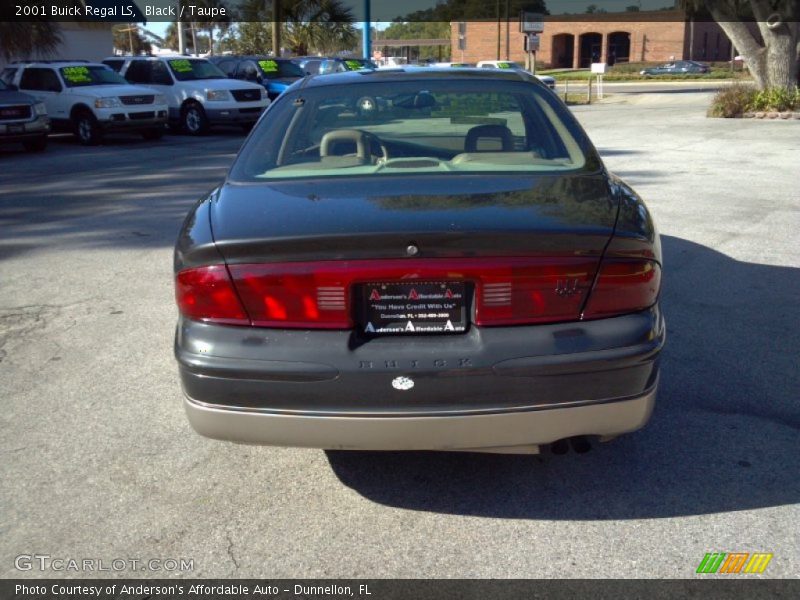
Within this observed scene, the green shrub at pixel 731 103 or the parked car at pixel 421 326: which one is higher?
the green shrub at pixel 731 103

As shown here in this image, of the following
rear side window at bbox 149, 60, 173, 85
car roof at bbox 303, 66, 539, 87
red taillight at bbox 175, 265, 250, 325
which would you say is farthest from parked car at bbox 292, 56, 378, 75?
red taillight at bbox 175, 265, 250, 325

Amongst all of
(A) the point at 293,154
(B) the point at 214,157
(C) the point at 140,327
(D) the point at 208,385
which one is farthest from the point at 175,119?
(D) the point at 208,385

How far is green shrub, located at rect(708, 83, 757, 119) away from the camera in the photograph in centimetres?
2388

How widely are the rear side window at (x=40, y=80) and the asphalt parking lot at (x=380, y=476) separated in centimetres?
1388

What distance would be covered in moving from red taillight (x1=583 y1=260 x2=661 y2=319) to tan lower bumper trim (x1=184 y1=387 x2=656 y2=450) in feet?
1.10

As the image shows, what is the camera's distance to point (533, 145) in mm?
4664

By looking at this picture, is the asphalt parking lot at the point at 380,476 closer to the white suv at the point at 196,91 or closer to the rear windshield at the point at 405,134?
the rear windshield at the point at 405,134

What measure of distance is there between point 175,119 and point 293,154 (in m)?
18.2

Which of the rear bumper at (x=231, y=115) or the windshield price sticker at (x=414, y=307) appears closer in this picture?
the windshield price sticker at (x=414, y=307)

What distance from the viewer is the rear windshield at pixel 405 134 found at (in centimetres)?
430

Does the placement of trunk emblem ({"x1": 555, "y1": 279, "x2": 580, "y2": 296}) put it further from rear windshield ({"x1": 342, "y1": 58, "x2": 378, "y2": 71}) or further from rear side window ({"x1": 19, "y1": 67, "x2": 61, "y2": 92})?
rear windshield ({"x1": 342, "y1": 58, "x2": 378, "y2": 71})

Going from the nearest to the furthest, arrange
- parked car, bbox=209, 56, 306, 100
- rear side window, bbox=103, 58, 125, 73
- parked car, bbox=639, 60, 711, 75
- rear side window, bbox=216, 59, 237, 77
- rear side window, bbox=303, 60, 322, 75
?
rear side window, bbox=103, 58, 125, 73
parked car, bbox=209, 56, 306, 100
rear side window, bbox=216, 59, 237, 77
rear side window, bbox=303, 60, 322, 75
parked car, bbox=639, 60, 711, 75

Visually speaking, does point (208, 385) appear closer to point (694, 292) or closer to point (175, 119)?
point (694, 292)

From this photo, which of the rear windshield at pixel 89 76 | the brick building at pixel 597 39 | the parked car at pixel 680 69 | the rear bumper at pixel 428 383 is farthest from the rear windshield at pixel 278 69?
the brick building at pixel 597 39
